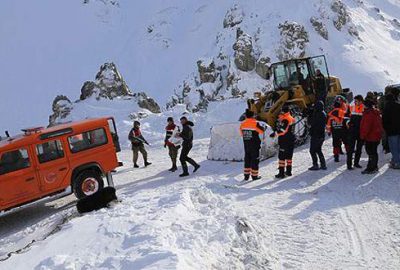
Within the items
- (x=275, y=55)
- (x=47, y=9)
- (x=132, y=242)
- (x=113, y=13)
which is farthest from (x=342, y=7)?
(x=132, y=242)

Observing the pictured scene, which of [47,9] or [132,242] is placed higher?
[47,9]

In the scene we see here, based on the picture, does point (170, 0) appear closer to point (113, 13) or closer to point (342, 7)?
point (113, 13)

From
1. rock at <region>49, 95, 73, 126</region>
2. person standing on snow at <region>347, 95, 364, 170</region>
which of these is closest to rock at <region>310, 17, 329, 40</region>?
rock at <region>49, 95, 73, 126</region>

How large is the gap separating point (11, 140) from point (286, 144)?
5800 millimetres

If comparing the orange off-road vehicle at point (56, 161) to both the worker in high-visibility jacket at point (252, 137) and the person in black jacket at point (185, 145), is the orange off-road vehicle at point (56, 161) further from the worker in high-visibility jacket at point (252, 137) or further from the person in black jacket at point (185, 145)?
the worker in high-visibility jacket at point (252, 137)

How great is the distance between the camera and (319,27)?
4150cm

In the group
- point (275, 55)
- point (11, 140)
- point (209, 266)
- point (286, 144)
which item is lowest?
point (209, 266)

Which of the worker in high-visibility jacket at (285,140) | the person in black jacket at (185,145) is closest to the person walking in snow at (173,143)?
the person in black jacket at (185,145)

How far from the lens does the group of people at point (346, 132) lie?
10.4m

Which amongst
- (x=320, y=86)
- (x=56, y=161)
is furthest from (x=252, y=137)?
(x=320, y=86)

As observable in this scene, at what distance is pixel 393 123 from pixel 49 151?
23.5ft

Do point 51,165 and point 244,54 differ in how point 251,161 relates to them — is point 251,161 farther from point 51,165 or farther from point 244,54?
point 244,54

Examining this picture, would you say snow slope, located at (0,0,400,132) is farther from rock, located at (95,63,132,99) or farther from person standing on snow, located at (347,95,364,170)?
person standing on snow, located at (347,95,364,170)

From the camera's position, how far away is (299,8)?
139ft
